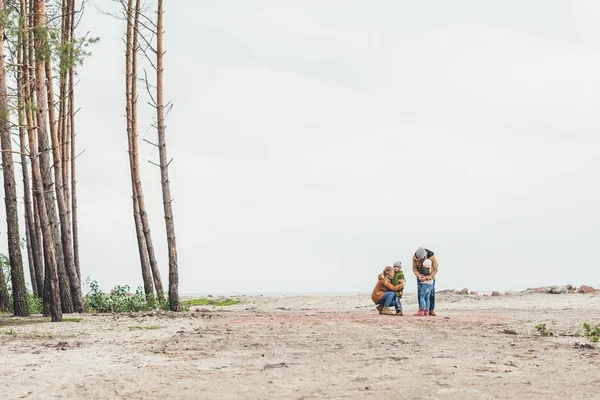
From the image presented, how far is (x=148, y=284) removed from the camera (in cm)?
3111

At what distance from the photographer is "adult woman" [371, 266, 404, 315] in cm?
2417

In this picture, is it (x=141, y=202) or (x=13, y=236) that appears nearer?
(x=13, y=236)

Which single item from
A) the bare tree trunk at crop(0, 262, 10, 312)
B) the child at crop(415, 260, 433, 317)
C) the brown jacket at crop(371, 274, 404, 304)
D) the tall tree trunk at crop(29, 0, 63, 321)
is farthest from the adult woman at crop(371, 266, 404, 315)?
the bare tree trunk at crop(0, 262, 10, 312)

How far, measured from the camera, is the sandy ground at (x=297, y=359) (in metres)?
10.6

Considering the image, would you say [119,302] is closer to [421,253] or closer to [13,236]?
[13,236]

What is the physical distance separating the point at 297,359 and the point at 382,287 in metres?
11.1

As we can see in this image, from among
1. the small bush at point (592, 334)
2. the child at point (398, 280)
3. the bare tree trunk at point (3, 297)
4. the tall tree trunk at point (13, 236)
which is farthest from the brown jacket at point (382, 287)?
the bare tree trunk at point (3, 297)

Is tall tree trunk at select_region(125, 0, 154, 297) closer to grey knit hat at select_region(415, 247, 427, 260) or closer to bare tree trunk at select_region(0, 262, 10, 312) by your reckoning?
bare tree trunk at select_region(0, 262, 10, 312)

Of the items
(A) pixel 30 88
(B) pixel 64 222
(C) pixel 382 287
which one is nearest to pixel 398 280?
(C) pixel 382 287

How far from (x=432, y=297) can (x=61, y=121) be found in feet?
54.1

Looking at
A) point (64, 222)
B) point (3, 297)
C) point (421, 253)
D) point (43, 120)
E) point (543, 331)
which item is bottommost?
point (543, 331)

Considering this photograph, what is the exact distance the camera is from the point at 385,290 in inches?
963

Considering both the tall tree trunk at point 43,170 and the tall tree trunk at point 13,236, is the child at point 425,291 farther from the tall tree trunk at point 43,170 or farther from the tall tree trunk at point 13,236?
the tall tree trunk at point 13,236

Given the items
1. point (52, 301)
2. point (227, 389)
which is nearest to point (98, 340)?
point (52, 301)
